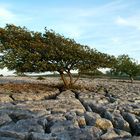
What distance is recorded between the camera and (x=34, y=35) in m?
26.6

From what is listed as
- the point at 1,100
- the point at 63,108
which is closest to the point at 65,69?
the point at 1,100

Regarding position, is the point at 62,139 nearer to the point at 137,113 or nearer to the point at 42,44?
the point at 137,113

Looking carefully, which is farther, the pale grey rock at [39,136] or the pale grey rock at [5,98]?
the pale grey rock at [5,98]

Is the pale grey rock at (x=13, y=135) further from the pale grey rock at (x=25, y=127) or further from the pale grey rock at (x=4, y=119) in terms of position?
the pale grey rock at (x=4, y=119)

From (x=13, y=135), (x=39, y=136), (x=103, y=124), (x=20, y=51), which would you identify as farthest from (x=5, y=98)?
(x=39, y=136)

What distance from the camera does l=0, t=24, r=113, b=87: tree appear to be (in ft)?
82.4

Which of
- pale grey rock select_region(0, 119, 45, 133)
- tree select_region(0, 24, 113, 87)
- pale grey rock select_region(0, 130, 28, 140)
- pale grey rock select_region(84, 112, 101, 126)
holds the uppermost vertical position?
tree select_region(0, 24, 113, 87)

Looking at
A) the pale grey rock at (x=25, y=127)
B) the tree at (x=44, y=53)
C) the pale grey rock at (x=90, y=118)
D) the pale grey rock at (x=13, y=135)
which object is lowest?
the pale grey rock at (x=13, y=135)

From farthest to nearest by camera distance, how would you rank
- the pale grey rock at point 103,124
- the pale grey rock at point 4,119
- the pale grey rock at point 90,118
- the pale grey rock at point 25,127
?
1. the pale grey rock at point 90,118
2. the pale grey rock at point 4,119
3. the pale grey rock at point 103,124
4. the pale grey rock at point 25,127

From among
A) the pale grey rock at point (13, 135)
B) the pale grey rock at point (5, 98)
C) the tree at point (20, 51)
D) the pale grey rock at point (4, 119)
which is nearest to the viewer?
the pale grey rock at point (13, 135)

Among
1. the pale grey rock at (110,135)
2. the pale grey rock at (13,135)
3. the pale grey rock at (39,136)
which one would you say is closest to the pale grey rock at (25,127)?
the pale grey rock at (13,135)

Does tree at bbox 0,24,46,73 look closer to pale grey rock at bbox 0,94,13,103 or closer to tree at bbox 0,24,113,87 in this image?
tree at bbox 0,24,113,87

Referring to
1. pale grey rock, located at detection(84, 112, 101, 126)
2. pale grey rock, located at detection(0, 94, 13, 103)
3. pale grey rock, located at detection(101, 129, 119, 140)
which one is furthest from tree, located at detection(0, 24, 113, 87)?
pale grey rock, located at detection(101, 129, 119, 140)

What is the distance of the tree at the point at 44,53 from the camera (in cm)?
2512
